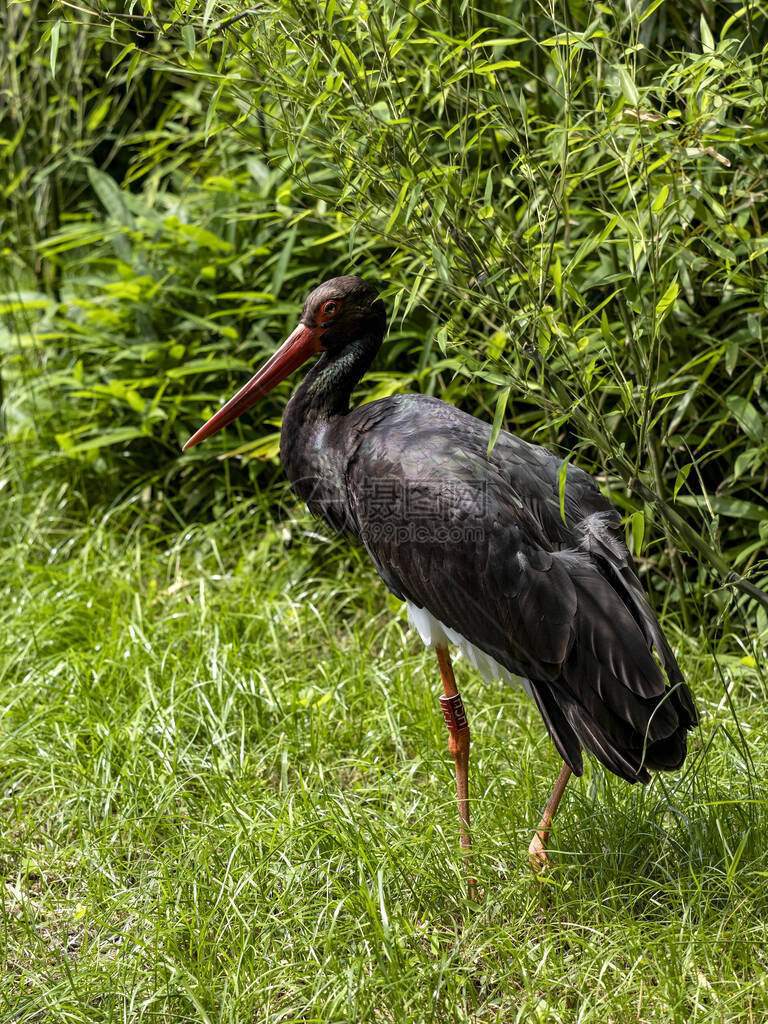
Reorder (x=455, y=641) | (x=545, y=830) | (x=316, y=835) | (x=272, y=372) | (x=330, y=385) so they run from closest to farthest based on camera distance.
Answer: (x=545, y=830) → (x=316, y=835) → (x=455, y=641) → (x=330, y=385) → (x=272, y=372)

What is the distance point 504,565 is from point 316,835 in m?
0.78

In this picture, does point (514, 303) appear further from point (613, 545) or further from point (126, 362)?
point (126, 362)

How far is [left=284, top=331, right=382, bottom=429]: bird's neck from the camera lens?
3148 mm

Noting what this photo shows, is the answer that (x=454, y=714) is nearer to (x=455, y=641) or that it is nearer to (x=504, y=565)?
(x=455, y=641)

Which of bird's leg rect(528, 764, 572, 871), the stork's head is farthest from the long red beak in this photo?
Answer: bird's leg rect(528, 764, 572, 871)

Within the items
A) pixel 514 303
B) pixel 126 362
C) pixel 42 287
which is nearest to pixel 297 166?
pixel 514 303

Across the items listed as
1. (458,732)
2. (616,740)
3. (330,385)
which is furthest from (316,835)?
(330,385)

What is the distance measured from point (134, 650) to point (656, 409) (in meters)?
1.86

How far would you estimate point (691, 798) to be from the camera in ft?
8.73

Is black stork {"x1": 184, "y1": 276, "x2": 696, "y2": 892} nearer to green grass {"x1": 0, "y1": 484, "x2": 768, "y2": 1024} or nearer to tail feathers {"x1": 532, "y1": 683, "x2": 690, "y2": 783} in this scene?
tail feathers {"x1": 532, "y1": 683, "x2": 690, "y2": 783}

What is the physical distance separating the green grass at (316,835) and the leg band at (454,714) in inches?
6.4

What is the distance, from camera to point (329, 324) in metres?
3.18

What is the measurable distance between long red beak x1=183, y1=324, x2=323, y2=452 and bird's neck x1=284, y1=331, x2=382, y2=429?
63mm

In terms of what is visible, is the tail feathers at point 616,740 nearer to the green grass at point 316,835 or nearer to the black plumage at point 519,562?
the black plumage at point 519,562
